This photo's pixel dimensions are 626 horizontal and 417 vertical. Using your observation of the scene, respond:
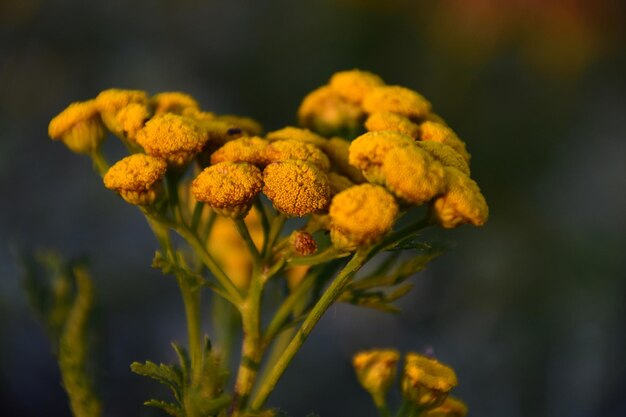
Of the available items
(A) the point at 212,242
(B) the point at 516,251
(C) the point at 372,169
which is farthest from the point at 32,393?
(C) the point at 372,169

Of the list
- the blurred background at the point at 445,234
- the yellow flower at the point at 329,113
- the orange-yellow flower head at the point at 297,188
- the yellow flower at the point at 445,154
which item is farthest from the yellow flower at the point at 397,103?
the blurred background at the point at 445,234

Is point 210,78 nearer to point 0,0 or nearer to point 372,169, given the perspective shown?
point 0,0

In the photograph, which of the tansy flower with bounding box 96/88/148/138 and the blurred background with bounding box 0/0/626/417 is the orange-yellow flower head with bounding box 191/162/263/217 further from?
the blurred background with bounding box 0/0/626/417

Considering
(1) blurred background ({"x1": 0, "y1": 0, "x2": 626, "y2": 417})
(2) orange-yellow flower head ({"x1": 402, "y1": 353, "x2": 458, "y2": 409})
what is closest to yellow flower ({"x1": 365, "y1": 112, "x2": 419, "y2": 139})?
(2) orange-yellow flower head ({"x1": 402, "y1": 353, "x2": 458, "y2": 409})

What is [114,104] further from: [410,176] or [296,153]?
[410,176]

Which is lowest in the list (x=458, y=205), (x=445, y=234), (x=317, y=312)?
(x=445, y=234)

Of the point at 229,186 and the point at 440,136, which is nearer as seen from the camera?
the point at 229,186

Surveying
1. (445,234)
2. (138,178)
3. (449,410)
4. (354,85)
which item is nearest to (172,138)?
(138,178)

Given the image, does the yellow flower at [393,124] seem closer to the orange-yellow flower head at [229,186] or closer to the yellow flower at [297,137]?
the yellow flower at [297,137]
